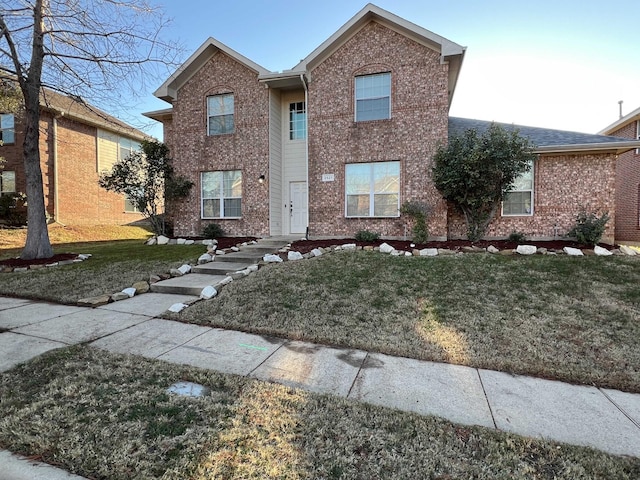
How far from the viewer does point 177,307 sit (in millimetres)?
5289

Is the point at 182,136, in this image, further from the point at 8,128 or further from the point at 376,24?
the point at 8,128

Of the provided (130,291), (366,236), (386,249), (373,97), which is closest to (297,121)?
(373,97)

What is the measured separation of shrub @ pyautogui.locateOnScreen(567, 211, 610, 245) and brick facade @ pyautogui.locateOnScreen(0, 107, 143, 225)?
799 inches

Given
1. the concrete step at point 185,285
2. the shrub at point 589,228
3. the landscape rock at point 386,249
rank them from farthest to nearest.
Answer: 1. the shrub at point 589,228
2. the landscape rock at point 386,249
3. the concrete step at point 185,285

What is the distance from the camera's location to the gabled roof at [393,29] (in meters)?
9.48

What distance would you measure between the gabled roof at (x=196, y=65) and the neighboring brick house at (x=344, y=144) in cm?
4

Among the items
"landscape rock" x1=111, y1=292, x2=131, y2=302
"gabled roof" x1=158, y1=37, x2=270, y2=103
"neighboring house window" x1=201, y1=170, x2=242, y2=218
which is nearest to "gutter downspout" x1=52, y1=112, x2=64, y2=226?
"gabled roof" x1=158, y1=37, x2=270, y2=103

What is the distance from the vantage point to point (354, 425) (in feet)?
7.82

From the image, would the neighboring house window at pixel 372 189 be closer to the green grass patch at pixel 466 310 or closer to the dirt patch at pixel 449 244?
the dirt patch at pixel 449 244

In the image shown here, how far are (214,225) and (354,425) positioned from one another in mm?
10313

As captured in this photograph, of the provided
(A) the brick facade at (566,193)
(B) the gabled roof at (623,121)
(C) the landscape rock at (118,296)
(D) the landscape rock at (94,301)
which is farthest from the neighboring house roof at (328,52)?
(B) the gabled roof at (623,121)

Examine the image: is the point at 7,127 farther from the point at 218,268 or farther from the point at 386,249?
the point at 386,249

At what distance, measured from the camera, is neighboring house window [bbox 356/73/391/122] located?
1034 centimetres

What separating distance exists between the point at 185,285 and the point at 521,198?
9788mm
